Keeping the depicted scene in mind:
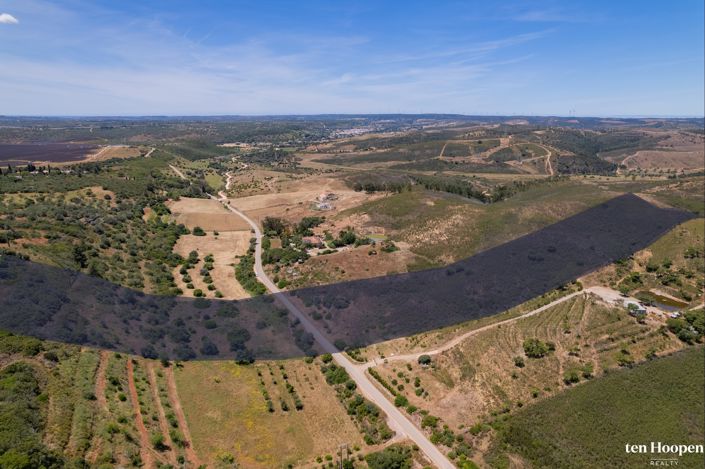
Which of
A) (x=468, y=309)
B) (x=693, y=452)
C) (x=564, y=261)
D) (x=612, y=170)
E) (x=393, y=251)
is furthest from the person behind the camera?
(x=612, y=170)

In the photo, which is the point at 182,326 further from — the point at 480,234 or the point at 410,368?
the point at 480,234

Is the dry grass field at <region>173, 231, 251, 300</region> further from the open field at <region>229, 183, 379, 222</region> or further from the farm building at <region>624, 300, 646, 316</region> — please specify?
the farm building at <region>624, 300, 646, 316</region>

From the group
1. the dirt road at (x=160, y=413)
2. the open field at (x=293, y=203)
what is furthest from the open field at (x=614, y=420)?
the open field at (x=293, y=203)

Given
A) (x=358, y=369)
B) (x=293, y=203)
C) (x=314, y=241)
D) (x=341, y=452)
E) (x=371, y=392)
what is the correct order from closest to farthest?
(x=341, y=452)
(x=371, y=392)
(x=358, y=369)
(x=314, y=241)
(x=293, y=203)

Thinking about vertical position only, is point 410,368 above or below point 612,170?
below

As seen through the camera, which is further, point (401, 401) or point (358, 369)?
point (358, 369)

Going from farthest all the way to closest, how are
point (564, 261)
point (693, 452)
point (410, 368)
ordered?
point (564, 261) → point (410, 368) → point (693, 452)

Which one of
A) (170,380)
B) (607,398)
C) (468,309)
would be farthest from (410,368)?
(170,380)

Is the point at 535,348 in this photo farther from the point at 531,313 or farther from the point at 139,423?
the point at 139,423

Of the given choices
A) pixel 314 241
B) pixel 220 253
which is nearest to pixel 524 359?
pixel 314 241
